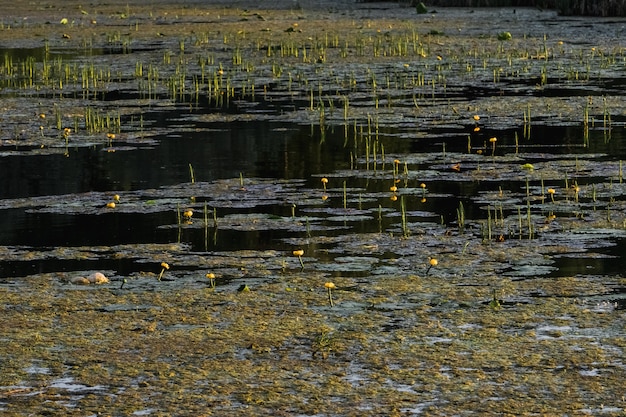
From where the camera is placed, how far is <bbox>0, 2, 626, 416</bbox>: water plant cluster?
14.0 feet

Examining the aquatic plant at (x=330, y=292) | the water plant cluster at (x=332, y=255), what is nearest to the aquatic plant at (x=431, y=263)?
the water plant cluster at (x=332, y=255)

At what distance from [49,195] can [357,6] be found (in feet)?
72.0

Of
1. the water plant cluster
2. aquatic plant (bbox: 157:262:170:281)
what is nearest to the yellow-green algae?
the water plant cluster

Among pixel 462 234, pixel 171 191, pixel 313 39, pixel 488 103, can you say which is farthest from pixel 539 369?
pixel 313 39

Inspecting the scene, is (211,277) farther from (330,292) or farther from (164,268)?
(330,292)

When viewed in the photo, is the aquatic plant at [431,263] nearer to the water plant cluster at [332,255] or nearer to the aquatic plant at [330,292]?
the water plant cluster at [332,255]

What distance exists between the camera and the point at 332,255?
6.02 meters

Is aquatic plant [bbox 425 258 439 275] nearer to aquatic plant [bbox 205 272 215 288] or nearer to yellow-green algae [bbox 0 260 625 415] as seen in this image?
yellow-green algae [bbox 0 260 625 415]

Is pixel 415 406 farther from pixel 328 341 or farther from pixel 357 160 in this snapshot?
pixel 357 160

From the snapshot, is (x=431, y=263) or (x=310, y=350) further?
(x=431, y=263)

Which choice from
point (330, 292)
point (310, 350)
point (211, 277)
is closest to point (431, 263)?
point (330, 292)

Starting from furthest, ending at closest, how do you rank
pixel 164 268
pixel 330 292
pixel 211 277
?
pixel 164 268
pixel 211 277
pixel 330 292

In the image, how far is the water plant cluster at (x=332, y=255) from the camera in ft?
14.0

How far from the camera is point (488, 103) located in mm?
11500
